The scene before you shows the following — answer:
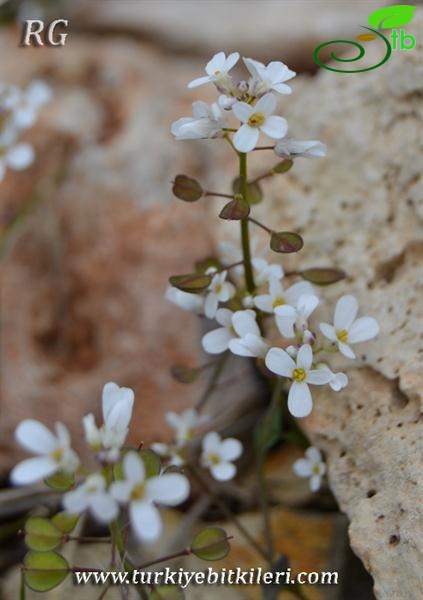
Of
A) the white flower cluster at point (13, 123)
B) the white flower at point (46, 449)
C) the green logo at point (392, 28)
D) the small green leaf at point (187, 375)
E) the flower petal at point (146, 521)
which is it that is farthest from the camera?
the white flower cluster at point (13, 123)

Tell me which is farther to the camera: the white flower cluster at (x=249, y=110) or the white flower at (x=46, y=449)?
the white flower cluster at (x=249, y=110)

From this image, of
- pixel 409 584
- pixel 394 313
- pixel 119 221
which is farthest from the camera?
pixel 119 221

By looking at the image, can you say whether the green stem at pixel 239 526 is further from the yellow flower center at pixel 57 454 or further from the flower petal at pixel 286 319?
the yellow flower center at pixel 57 454

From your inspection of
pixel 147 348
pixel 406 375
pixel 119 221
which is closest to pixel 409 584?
pixel 406 375

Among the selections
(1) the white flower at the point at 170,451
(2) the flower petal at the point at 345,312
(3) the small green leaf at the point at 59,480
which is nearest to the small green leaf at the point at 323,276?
(2) the flower petal at the point at 345,312

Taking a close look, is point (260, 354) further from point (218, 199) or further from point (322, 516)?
point (218, 199)

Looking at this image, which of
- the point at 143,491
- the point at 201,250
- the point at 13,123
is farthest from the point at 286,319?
the point at 13,123

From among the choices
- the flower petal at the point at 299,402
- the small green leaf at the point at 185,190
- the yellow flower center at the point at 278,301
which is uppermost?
the small green leaf at the point at 185,190
